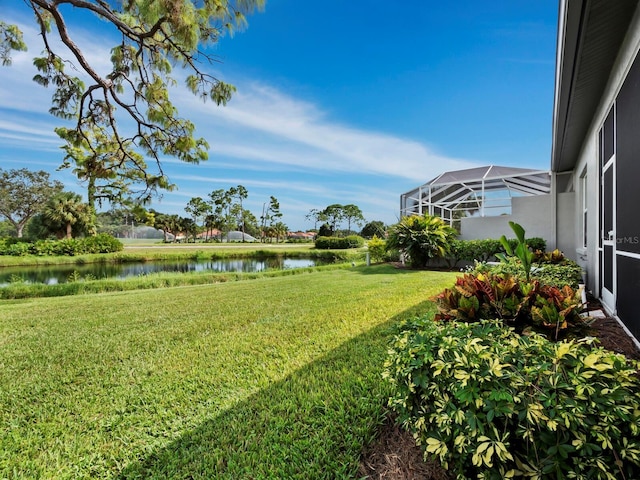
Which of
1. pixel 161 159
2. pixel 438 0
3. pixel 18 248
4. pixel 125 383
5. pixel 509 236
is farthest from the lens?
pixel 18 248

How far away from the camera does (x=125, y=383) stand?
2764 mm

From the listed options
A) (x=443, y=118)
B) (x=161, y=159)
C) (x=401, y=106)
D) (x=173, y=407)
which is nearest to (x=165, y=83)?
(x=161, y=159)

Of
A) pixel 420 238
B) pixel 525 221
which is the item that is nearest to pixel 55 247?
pixel 420 238

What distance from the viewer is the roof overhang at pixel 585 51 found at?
2496 mm

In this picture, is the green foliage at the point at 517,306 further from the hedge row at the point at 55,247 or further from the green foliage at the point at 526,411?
the hedge row at the point at 55,247

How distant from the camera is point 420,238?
35.6 ft

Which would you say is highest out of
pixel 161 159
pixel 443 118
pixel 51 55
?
pixel 443 118

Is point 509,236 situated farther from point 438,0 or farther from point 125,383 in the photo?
point 125,383

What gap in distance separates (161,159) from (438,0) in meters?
7.20

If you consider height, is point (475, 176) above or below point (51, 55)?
below

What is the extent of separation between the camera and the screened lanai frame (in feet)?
41.2

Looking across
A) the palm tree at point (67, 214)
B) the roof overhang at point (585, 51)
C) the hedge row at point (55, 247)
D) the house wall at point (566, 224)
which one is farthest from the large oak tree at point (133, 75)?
the palm tree at point (67, 214)

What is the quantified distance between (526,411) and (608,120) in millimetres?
4441

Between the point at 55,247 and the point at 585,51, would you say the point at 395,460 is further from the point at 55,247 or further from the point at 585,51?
the point at 55,247
